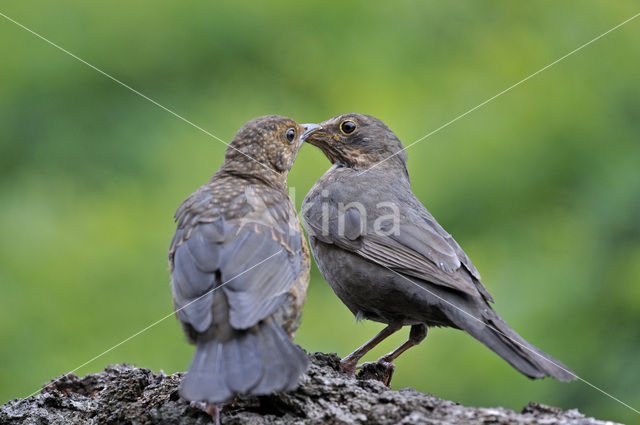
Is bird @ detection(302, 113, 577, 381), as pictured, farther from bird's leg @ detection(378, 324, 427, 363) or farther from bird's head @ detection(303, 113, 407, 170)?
bird's head @ detection(303, 113, 407, 170)

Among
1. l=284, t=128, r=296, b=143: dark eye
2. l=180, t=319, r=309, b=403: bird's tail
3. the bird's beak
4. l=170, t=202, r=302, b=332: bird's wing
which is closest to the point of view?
l=180, t=319, r=309, b=403: bird's tail

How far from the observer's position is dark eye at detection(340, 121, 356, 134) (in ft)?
20.6

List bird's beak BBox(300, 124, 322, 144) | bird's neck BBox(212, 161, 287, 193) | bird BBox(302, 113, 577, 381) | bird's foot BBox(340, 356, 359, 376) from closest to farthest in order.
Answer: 1. bird BBox(302, 113, 577, 381)
2. bird's foot BBox(340, 356, 359, 376)
3. bird's neck BBox(212, 161, 287, 193)
4. bird's beak BBox(300, 124, 322, 144)

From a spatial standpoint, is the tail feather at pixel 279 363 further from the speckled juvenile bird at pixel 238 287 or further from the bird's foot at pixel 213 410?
the bird's foot at pixel 213 410

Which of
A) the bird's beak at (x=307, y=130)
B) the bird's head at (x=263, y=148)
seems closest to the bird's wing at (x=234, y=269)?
the bird's head at (x=263, y=148)

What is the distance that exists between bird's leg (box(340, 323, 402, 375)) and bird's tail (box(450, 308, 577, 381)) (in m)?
0.64

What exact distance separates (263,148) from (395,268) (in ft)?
3.49

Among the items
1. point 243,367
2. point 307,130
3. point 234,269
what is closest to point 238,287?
point 234,269

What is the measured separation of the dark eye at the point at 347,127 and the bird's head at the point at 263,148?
859mm

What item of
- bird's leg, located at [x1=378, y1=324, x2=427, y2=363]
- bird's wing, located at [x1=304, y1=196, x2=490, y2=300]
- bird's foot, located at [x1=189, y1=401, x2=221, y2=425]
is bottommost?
bird's foot, located at [x1=189, y1=401, x2=221, y2=425]

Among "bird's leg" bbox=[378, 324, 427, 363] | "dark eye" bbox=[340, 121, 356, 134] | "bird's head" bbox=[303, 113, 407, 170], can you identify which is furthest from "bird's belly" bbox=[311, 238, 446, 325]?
"dark eye" bbox=[340, 121, 356, 134]

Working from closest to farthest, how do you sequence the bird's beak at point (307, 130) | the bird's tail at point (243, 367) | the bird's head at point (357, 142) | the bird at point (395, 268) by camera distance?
the bird's tail at point (243, 367), the bird at point (395, 268), the bird's beak at point (307, 130), the bird's head at point (357, 142)

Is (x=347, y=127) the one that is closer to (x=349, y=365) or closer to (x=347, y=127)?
(x=347, y=127)

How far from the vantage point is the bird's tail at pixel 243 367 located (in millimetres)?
3420
